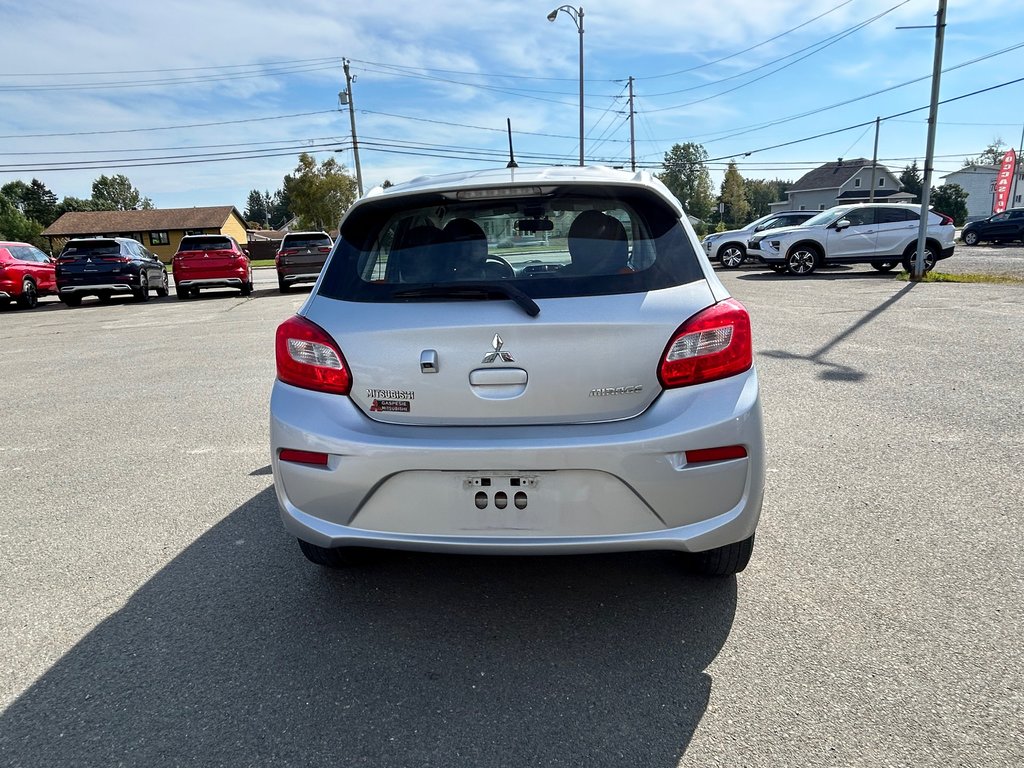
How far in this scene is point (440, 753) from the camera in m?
2.03

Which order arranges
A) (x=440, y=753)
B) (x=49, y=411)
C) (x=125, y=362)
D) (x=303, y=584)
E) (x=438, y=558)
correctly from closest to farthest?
(x=440, y=753) → (x=303, y=584) → (x=438, y=558) → (x=49, y=411) → (x=125, y=362)

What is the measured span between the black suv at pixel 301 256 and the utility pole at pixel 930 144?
577 inches

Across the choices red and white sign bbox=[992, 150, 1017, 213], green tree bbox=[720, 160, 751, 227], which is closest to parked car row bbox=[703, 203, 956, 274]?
red and white sign bbox=[992, 150, 1017, 213]

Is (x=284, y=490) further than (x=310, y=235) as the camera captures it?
No

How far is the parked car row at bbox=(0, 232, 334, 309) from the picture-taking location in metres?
17.9

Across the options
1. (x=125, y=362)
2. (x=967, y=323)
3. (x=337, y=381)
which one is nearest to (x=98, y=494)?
(x=337, y=381)

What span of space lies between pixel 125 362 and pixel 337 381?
25.7 ft

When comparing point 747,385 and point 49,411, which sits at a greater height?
point 747,385

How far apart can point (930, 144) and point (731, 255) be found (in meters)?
8.64

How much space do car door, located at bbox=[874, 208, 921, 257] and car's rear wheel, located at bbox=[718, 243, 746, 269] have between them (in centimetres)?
566

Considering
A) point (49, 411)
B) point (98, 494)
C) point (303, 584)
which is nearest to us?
point (303, 584)

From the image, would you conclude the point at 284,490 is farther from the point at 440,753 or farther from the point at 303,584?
the point at 440,753

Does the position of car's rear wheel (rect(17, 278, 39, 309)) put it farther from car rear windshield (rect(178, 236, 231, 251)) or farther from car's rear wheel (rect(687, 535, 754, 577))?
car's rear wheel (rect(687, 535, 754, 577))

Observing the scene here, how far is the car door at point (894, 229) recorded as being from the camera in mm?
17297
